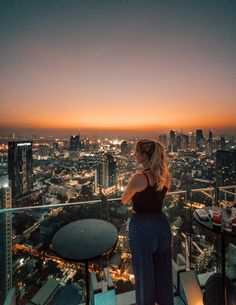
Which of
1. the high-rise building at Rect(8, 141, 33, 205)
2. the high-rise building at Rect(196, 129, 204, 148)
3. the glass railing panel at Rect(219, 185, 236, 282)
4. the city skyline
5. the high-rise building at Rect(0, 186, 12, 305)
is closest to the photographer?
the glass railing panel at Rect(219, 185, 236, 282)

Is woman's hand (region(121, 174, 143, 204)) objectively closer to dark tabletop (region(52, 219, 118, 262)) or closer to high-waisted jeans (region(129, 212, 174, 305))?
high-waisted jeans (region(129, 212, 174, 305))

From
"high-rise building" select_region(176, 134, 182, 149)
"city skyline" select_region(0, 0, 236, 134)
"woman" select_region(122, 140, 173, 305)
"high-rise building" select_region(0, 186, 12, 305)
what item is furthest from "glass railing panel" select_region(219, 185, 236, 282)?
"high-rise building" select_region(176, 134, 182, 149)

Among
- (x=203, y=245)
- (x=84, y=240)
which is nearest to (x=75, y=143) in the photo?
(x=203, y=245)

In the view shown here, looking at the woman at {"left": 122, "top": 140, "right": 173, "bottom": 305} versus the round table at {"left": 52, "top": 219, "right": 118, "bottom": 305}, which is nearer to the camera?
the round table at {"left": 52, "top": 219, "right": 118, "bottom": 305}

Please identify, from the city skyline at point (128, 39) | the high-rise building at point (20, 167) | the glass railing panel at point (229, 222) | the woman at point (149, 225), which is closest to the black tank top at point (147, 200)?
the woman at point (149, 225)

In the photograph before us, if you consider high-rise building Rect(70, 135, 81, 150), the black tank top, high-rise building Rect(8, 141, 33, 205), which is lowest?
high-rise building Rect(8, 141, 33, 205)

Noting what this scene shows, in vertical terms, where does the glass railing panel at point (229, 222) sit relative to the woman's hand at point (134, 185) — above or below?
below

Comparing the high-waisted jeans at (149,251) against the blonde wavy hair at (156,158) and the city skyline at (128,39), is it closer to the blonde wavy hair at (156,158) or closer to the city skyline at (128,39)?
the blonde wavy hair at (156,158)

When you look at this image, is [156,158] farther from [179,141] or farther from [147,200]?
[179,141]
